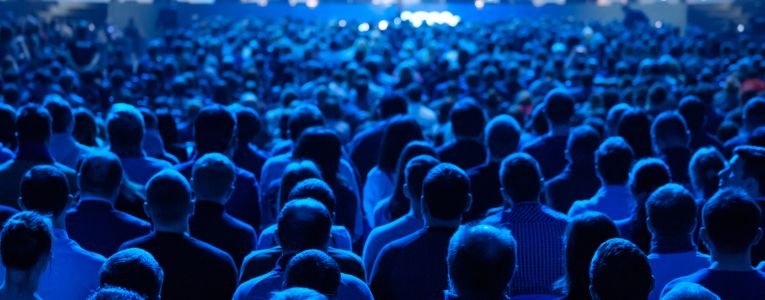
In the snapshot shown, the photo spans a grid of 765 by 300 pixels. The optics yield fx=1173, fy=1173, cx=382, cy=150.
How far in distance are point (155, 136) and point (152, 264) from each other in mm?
4952

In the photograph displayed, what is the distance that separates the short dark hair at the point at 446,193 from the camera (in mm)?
5633

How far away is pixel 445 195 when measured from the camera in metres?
5.64

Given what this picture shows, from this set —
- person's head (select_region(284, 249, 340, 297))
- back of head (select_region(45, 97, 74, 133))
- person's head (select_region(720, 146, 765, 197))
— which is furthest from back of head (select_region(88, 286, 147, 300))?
back of head (select_region(45, 97, 74, 133))

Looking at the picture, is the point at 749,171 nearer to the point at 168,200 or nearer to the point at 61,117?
the point at 168,200

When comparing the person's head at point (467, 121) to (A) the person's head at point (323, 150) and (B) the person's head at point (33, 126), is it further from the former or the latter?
(B) the person's head at point (33, 126)

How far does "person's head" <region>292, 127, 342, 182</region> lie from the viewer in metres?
7.73

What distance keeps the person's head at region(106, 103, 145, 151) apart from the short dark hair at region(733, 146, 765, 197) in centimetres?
399

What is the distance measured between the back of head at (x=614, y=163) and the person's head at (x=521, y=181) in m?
1.05

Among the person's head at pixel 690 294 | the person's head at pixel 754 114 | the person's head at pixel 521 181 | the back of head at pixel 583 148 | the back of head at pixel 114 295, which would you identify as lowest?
the person's head at pixel 754 114

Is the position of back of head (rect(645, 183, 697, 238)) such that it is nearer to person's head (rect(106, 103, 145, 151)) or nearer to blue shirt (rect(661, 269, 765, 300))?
blue shirt (rect(661, 269, 765, 300))

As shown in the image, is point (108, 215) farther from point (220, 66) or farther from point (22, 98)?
point (220, 66)

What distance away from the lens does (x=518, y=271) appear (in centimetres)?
581

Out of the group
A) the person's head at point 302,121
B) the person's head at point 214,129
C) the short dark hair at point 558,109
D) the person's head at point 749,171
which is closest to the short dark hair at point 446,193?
the person's head at point 749,171

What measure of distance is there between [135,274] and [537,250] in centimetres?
227
